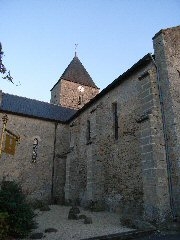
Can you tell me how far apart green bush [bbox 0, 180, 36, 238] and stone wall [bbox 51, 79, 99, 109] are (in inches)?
844

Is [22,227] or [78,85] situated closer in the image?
[22,227]

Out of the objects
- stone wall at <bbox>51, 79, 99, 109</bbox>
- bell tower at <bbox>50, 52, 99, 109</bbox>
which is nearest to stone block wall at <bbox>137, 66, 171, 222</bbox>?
bell tower at <bbox>50, 52, 99, 109</bbox>

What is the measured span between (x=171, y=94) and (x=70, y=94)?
820 inches

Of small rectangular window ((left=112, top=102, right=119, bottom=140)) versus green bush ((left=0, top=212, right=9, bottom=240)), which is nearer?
green bush ((left=0, top=212, right=9, bottom=240))

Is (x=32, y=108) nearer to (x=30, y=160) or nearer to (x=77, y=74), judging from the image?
(x=30, y=160)

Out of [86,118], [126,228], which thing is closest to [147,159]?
[126,228]

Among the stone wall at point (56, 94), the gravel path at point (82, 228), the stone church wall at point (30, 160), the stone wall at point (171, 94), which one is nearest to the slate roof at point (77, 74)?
the stone wall at point (56, 94)

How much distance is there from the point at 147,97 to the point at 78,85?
20.8 meters

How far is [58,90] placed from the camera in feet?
100

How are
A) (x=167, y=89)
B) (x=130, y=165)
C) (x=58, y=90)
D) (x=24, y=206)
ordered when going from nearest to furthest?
1. (x=24, y=206)
2. (x=167, y=89)
3. (x=130, y=165)
4. (x=58, y=90)

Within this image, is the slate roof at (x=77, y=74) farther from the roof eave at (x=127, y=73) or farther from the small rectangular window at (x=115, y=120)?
the small rectangular window at (x=115, y=120)

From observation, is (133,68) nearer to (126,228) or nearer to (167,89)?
(167,89)

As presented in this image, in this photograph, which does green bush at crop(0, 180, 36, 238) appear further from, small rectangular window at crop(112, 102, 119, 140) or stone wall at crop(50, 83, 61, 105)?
stone wall at crop(50, 83, 61, 105)

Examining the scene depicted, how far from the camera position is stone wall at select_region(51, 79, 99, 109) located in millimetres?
29562
